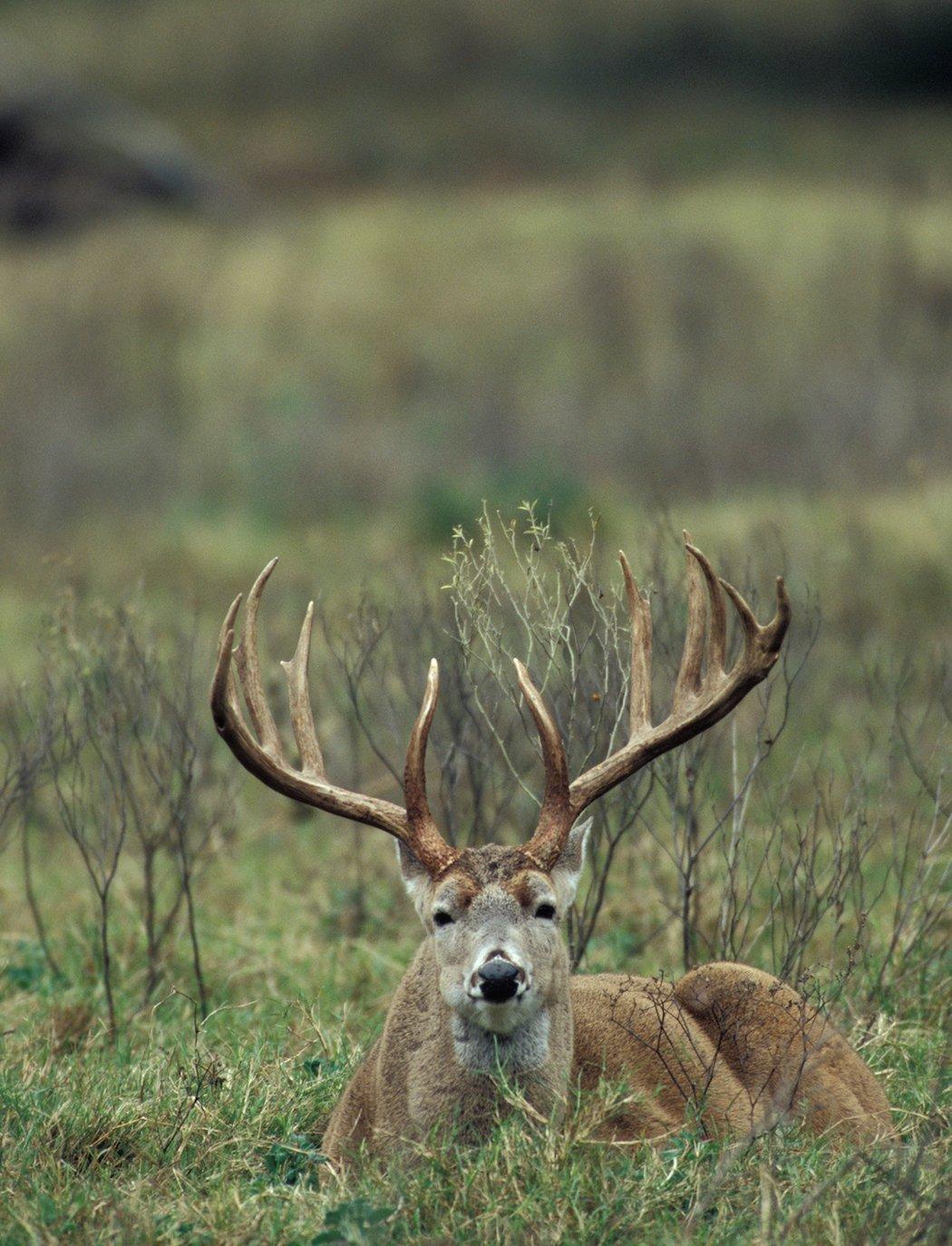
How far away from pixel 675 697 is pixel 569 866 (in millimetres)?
603

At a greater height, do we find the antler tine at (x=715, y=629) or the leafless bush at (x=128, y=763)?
the antler tine at (x=715, y=629)

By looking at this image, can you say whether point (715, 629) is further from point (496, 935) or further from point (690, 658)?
point (496, 935)

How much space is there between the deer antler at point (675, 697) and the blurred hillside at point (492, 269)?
3715 mm

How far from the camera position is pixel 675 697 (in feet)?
17.0

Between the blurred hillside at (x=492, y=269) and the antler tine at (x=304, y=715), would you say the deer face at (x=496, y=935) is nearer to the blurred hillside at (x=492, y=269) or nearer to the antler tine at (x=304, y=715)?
the antler tine at (x=304, y=715)

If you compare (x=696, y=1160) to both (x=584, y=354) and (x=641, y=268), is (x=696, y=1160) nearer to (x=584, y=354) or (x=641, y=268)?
(x=584, y=354)

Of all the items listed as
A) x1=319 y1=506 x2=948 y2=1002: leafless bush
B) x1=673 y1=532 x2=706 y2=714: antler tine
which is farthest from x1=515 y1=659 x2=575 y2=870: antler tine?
x1=319 y1=506 x2=948 y2=1002: leafless bush

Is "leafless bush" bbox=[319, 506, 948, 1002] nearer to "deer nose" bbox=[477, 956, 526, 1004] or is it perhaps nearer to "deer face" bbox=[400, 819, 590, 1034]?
"deer face" bbox=[400, 819, 590, 1034]

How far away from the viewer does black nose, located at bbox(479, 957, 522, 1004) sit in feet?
14.6

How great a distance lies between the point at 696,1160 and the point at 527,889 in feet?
2.79

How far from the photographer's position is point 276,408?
72.5 feet

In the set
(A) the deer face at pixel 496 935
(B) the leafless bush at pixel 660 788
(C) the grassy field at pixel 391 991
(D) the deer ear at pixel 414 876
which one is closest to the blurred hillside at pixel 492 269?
(B) the leafless bush at pixel 660 788

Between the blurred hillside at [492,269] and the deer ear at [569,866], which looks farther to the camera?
the blurred hillside at [492,269]

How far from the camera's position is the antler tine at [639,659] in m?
5.18
